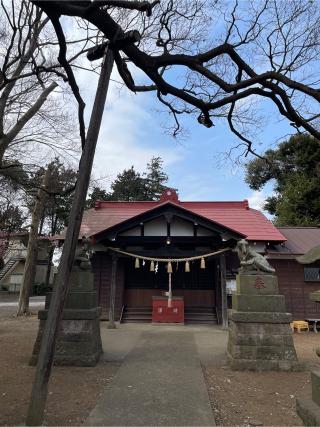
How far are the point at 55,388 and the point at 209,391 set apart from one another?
2554 millimetres

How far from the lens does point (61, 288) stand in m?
4.28

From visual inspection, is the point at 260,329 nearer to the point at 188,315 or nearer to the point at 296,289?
the point at 188,315

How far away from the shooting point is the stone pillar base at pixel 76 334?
24.7 ft

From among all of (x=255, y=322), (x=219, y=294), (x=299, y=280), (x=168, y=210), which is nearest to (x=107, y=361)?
(x=255, y=322)

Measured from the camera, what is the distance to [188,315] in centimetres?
1526

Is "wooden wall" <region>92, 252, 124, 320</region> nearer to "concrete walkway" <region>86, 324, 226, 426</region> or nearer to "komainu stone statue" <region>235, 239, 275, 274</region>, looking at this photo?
"concrete walkway" <region>86, 324, 226, 426</region>

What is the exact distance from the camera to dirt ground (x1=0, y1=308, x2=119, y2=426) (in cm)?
462

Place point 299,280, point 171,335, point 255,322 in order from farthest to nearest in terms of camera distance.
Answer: point 299,280, point 171,335, point 255,322

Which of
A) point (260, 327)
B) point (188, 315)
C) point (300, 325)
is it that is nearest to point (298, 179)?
point (300, 325)

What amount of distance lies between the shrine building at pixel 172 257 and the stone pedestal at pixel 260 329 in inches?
219

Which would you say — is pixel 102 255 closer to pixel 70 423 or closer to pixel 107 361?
pixel 107 361

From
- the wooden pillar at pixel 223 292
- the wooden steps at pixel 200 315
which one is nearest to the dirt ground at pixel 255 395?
the wooden pillar at pixel 223 292

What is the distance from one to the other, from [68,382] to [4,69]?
7.21 meters

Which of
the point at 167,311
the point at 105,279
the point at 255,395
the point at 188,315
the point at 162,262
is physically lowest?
the point at 255,395
